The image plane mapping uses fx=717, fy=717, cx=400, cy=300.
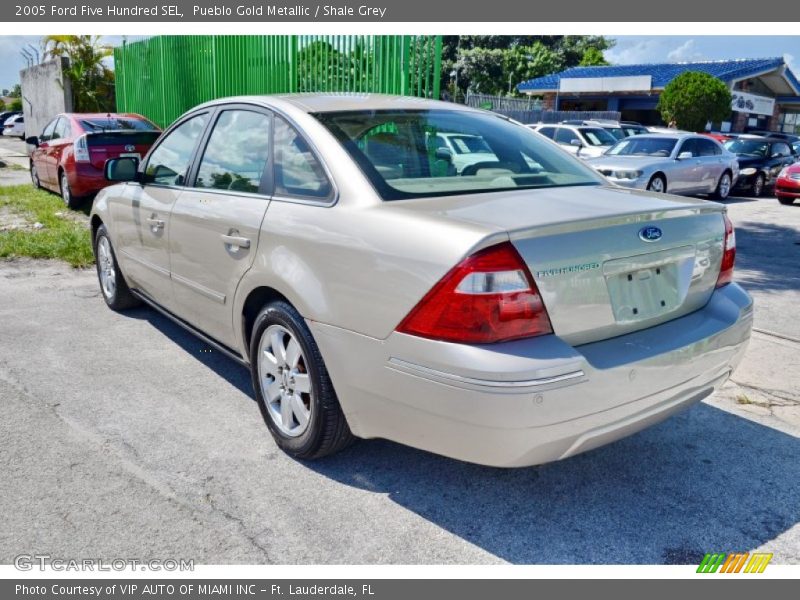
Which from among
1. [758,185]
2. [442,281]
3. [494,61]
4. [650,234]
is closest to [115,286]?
[442,281]

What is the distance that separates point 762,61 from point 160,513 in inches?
1512

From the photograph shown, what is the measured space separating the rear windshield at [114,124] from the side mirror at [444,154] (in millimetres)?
9486

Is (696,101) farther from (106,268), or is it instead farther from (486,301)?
(486,301)

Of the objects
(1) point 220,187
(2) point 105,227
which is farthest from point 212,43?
(1) point 220,187

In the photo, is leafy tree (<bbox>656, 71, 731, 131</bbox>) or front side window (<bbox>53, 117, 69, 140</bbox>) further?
leafy tree (<bbox>656, 71, 731, 131</bbox>)

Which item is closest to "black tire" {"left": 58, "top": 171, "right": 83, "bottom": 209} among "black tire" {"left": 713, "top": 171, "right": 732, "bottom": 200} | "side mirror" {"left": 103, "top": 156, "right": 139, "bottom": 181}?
"side mirror" {"left": 103, "top": 156, "right": 139, "bottom": 181}

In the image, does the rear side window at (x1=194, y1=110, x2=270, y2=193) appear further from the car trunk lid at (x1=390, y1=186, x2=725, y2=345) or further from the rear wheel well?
the car trunk lid at (x1=390, y1=186, x2=725, y2=345)

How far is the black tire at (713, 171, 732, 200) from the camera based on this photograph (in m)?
16.1

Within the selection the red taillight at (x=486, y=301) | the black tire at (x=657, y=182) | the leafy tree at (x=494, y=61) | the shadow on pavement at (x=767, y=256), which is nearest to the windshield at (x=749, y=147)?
the black tire at (x=657, y=182)

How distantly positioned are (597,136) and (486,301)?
663 inches

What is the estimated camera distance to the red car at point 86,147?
10.8 metres

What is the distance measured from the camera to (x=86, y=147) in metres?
10.8

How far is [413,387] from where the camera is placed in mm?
2648

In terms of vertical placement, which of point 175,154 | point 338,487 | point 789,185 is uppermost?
point 175,154
